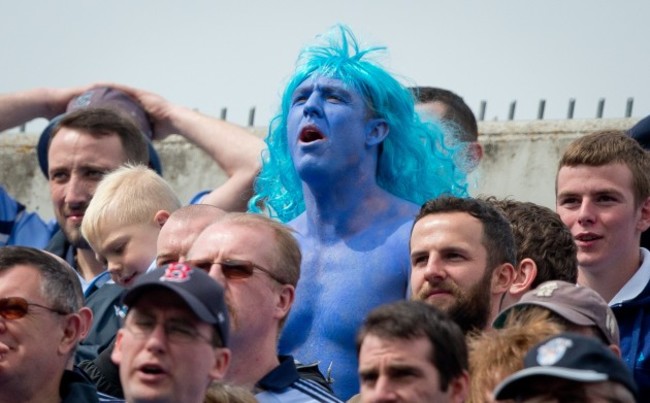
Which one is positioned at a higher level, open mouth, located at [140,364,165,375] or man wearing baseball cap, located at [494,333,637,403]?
man wearing baseball cap, located at [494,333,637,403]

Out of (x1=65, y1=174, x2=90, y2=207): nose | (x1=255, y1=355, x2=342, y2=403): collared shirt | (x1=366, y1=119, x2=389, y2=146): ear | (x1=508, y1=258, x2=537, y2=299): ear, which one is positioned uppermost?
(x1=366, y1=119, x2=389, y2=146): ear

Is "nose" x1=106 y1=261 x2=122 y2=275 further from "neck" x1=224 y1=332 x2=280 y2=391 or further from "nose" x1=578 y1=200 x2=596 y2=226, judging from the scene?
"nose" x1=578 y1=200 x2=596 y2=226

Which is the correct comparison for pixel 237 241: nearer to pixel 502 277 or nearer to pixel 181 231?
pixel 181 231

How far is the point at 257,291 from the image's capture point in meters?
5.86

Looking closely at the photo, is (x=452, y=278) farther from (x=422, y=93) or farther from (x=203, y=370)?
(x=422, y=93)

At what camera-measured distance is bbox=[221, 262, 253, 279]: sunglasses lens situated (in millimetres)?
5867

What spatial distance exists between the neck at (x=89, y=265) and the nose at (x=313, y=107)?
135 centimetres

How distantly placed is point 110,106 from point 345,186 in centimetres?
197

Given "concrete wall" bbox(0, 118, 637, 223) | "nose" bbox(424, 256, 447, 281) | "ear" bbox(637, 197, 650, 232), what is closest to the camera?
"nose" bbox(424, 256, 447, 281)

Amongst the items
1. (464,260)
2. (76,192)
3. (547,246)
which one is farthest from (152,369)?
(76,192)

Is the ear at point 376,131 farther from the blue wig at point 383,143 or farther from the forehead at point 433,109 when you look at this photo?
the forehead at point 433,109

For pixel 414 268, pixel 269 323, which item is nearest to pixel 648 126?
pixel 414 268

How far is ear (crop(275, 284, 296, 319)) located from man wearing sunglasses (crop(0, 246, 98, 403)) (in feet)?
2.11

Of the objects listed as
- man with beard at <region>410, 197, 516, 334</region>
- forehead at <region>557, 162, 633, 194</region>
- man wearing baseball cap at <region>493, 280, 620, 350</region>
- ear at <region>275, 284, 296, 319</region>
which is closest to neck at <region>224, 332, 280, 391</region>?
ear at <region>275, 284, 296, 319</region>
